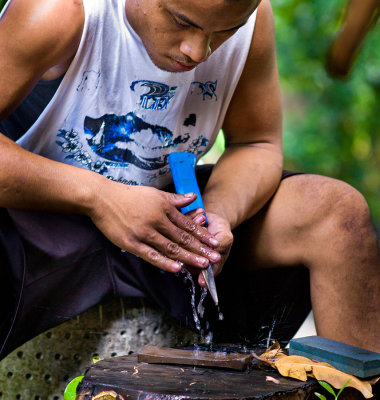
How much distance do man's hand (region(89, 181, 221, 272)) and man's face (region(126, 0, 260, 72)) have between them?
35cm

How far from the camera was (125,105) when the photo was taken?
Answer: 1.74 metres

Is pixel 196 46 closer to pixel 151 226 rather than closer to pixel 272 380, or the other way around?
pixel 151 226

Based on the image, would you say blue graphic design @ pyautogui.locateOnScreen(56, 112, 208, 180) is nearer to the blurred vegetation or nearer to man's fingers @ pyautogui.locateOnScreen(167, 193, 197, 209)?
man's fingers @ pyautogui.locateOnScreen(167, 193, 197, 209)

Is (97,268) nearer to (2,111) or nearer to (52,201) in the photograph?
Result: (52,201)

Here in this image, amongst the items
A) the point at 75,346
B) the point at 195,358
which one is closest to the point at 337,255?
the point at 195,358

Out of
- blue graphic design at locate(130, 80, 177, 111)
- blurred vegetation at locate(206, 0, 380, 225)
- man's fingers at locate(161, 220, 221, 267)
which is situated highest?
blurred vegetation at locate(206, 0, 380, 225)

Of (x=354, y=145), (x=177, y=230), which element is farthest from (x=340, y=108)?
(x=177, y=230)

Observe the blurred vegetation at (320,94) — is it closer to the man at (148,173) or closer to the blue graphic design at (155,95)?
the man at (148,173)

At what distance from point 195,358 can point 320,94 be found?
496cm

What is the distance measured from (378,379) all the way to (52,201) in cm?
89

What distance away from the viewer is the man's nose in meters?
1.47

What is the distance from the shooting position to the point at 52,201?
1.54 meters

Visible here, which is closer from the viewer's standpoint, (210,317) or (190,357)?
(190,357)

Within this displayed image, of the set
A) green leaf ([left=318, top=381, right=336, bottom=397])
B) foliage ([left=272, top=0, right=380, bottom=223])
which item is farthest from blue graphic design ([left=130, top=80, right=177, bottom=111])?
foliage ([left=272, top=0, right=380, bottom=223])
